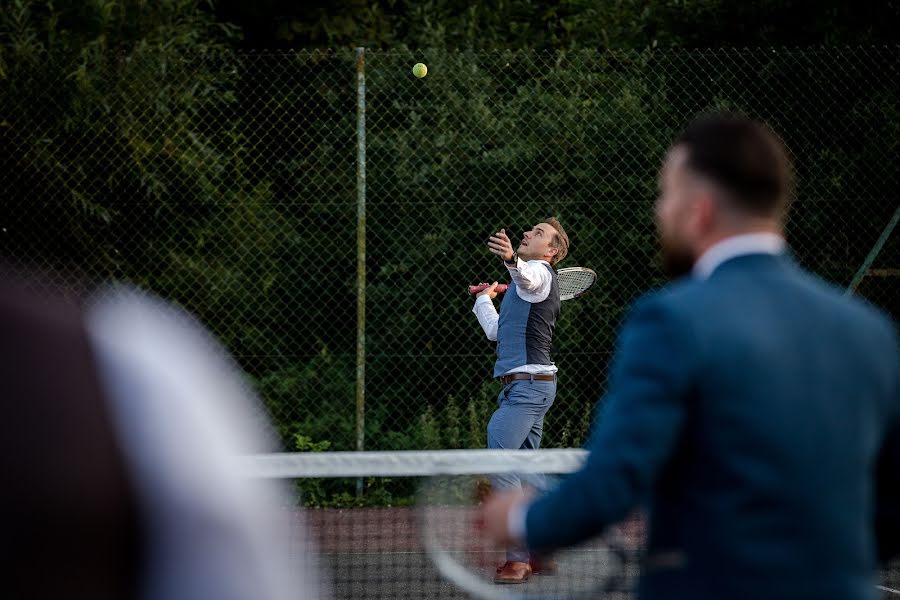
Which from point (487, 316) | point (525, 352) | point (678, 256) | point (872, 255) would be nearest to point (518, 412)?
point (525, 352)

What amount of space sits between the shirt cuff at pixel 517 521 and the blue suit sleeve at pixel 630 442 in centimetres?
2

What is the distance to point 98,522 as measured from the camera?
3.18 ft

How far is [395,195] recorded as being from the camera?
964cm

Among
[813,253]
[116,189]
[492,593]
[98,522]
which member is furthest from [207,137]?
[98,522]

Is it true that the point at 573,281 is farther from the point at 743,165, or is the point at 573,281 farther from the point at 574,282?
the point at 743,165

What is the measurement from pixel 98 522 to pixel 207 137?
910cm

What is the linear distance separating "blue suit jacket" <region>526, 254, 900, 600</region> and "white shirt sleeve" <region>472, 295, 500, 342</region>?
5855 mm

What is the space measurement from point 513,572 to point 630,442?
519 cm

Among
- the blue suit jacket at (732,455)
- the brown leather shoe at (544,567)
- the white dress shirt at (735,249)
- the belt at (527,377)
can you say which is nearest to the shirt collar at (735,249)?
the white dress shirt at (735,249)

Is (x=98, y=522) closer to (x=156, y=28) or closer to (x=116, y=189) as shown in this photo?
(x=116, y=189)

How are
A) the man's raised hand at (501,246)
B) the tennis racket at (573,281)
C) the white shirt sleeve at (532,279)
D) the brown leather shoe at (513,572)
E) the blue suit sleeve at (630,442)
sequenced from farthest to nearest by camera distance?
the tennis racket at (573,281), the white shirt sleeve at (532,279), the man's raised hand at (501,246), the brown leather shoe at (513,572), the blue suit sleeve at (630,442)

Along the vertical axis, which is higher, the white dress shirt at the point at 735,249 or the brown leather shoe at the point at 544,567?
the white dress shirt at the point at 735,249

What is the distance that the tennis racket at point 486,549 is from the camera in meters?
2.49

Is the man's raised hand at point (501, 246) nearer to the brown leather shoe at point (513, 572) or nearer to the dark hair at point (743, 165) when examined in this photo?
the brown leather shoe at point (513, 572)
